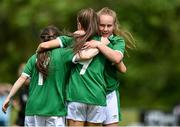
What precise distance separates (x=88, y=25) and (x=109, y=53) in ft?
1.10

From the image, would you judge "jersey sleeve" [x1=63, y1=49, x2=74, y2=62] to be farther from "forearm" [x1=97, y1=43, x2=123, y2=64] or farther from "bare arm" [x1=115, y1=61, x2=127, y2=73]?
"bare arm" [x1=115, y1=61, x2=127, y2=73]

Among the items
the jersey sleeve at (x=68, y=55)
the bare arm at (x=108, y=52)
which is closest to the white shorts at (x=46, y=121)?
the jersey sleeve at (x=68, y=55)

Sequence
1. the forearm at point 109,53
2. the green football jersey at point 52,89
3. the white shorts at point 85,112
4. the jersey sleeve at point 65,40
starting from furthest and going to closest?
the green football jersey at point 52,89 → the jersey sleeve at point 65,40 → the white shorts at point 85,112 → the forearm at point 109,53

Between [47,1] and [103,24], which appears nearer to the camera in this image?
[103,24]

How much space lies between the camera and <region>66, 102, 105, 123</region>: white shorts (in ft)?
25.5

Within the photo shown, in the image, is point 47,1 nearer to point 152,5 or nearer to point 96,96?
point 152,5

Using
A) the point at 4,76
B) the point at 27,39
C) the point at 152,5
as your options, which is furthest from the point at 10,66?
the point at 152,5

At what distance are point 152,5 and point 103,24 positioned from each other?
47.3 ft

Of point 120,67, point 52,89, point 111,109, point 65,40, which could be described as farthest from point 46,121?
point 120,67

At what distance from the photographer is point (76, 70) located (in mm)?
7793

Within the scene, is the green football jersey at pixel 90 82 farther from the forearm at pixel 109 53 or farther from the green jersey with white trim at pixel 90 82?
the forearm at pixel 109 53

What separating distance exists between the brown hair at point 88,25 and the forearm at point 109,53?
6.4 inches

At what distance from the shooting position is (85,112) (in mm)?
7820

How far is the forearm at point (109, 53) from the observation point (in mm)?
7652
